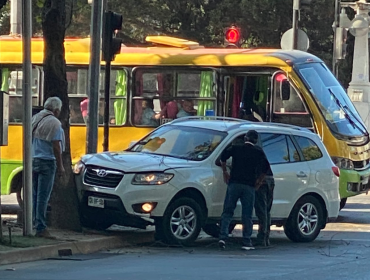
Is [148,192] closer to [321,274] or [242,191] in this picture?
[242,191]

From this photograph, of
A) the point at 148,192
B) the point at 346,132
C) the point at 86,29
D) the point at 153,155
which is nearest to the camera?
the point at 148,192

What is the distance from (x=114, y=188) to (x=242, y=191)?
1.79m

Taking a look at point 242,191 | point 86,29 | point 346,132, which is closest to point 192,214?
point 242,191

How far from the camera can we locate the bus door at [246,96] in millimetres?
17016

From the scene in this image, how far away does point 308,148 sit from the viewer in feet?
46.6

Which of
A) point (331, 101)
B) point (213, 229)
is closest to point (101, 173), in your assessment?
point (213, 229)

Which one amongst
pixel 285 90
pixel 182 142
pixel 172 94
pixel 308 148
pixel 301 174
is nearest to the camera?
pixel 182 142

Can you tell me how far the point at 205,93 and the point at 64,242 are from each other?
6280mm

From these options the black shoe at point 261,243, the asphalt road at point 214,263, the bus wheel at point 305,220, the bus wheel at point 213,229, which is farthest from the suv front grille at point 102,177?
the bus wheel at point 305,220

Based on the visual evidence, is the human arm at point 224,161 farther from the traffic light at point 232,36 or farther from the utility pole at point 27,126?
the traffic light at point 232,36

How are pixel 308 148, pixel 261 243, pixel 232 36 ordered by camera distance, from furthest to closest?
pixel 232 36 → pixel 308 148 → pixel 261 243

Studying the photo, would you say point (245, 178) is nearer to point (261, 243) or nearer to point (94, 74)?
point (261, 243)

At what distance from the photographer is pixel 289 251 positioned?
12633 mm

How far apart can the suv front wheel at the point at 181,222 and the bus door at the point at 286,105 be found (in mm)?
4869
